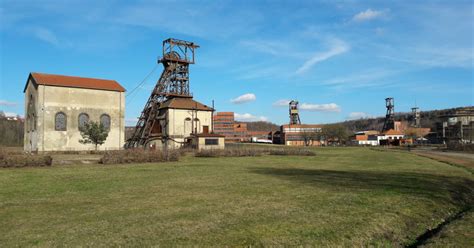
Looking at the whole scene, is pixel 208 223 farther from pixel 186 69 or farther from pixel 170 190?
pixel 186 69

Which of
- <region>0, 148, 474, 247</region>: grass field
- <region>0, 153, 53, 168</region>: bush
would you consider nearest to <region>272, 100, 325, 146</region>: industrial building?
<region>0, 153, 53, 168</region>: bush

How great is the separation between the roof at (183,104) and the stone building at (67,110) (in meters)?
7.35

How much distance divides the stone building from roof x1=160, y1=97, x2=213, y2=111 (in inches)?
289

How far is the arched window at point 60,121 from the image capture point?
2007 inches

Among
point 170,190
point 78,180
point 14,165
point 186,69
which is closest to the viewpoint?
point 170,190

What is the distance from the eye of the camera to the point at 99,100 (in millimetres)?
55969

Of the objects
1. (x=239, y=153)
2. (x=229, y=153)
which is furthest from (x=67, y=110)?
(x=239, y=153)

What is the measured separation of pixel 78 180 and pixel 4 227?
899 cm

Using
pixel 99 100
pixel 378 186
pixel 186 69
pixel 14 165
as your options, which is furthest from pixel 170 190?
pixel 186 69

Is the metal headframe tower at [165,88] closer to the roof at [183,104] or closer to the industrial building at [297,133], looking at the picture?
the roof at [183,104]

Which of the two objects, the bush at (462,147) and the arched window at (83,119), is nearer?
the arched window at (83,119)

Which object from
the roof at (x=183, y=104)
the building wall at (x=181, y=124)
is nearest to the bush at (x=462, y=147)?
the building wall at (x=181, y=124)

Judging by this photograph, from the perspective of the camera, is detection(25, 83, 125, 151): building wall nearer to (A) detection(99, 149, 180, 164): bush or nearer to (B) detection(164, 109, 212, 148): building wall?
(B) detection(164, 109, 212, 148): building wall

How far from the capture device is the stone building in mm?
50375
